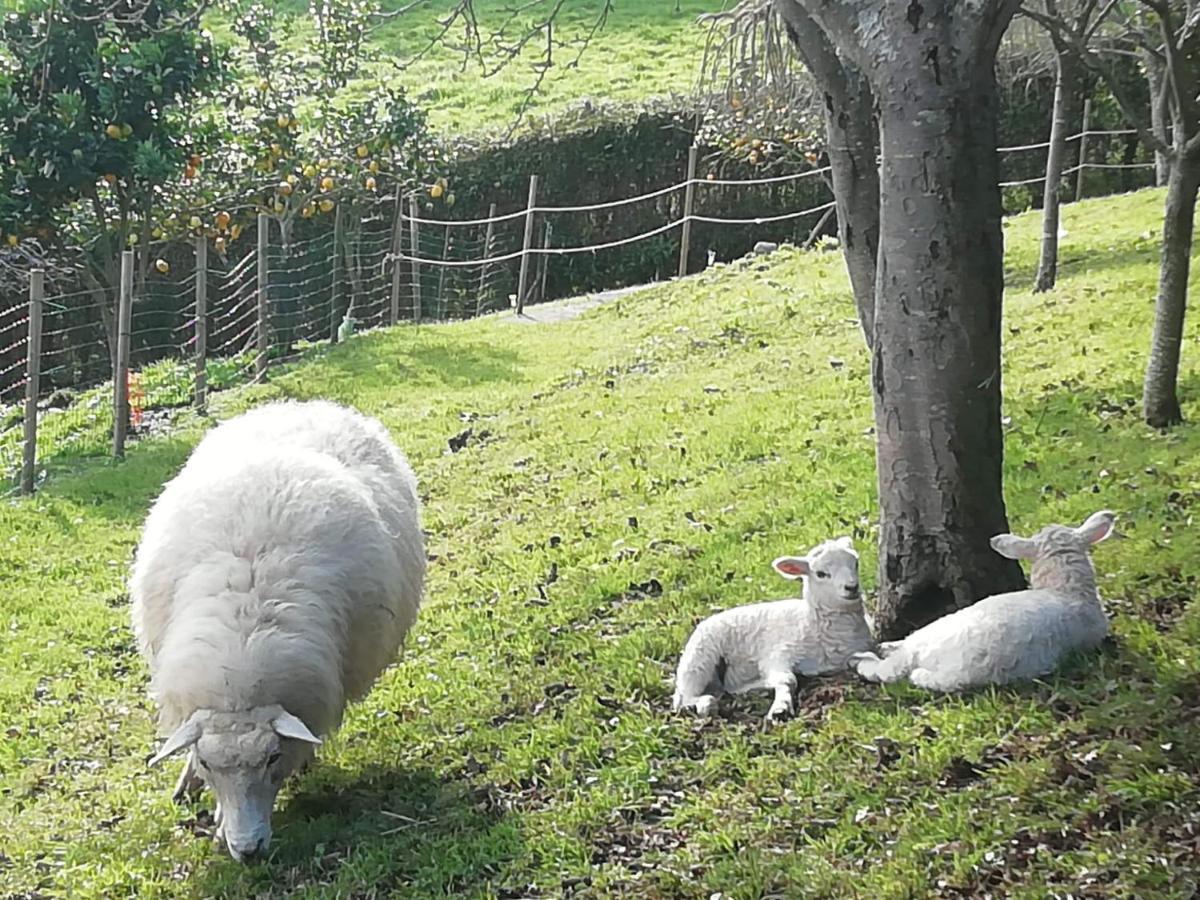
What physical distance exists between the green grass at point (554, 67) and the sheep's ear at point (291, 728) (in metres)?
21.1

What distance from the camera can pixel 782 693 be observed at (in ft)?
18.1

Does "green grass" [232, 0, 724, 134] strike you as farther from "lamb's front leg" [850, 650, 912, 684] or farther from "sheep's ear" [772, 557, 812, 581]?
"lamb's front leg" [850, 650, 912, 684]

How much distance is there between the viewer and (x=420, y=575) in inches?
268

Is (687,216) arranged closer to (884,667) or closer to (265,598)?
(884,667)

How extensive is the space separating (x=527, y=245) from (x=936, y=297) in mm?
17759

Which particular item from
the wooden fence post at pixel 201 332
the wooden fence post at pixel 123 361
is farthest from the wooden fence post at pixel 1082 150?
the wooden fence post at pixel 123 361

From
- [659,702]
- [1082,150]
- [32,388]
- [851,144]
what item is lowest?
[659,702]

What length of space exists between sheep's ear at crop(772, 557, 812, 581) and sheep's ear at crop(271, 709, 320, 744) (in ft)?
6.60

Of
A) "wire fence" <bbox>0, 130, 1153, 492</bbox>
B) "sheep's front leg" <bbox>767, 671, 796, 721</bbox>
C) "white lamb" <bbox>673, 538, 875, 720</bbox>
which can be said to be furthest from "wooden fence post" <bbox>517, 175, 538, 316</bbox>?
"sheep's front leg" <bbox>767, 671, 796, 721</bbox>

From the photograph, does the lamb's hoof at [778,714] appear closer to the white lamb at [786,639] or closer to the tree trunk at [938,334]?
the white lamb at [786,639]

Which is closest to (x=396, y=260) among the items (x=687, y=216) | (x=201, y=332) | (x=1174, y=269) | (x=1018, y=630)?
(x=687, y=216)

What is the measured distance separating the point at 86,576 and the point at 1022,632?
7.22 metres

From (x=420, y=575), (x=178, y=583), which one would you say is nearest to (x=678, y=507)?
(x=420, y=575)

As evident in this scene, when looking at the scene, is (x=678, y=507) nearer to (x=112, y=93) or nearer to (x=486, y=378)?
(x=486, y=378)
